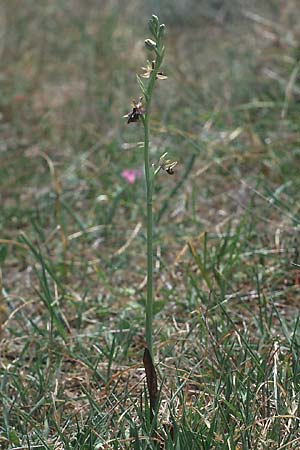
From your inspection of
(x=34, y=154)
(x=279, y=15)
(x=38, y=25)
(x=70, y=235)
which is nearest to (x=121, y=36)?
(x=38, y=25)

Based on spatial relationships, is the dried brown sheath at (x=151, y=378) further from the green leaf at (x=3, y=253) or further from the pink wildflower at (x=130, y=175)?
the pink wildflower at (x=130, y=175)

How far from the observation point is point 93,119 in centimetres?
307

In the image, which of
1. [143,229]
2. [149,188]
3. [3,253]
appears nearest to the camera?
[149,188]

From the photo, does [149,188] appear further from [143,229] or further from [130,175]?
[130,175]

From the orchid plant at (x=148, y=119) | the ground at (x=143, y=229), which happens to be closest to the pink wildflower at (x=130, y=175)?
the ground at (x=143, y=229)

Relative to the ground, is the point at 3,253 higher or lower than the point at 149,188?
lower

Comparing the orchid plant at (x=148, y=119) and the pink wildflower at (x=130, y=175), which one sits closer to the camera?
the orchid plant at (x=148, y=119)

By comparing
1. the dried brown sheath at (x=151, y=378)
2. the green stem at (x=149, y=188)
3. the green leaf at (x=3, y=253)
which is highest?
the green stem at (x=149, y=188)

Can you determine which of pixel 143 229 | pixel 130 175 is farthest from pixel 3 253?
pixel 130 175

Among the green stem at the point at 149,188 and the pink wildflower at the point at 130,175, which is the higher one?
the green stem at the point at 149,188

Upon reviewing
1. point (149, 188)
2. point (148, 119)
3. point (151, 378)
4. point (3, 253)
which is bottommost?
point (3, 253)

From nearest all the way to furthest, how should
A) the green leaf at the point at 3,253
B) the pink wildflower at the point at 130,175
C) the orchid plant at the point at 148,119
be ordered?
the orchid plant at the point at 148,119 → the green leaf at the point at 3,253 → the pink wildflower at the point at 130,175

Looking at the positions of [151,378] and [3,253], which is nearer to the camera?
[151,378]

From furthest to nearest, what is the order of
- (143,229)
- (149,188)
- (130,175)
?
(130,175), (143,229), (149,188)
